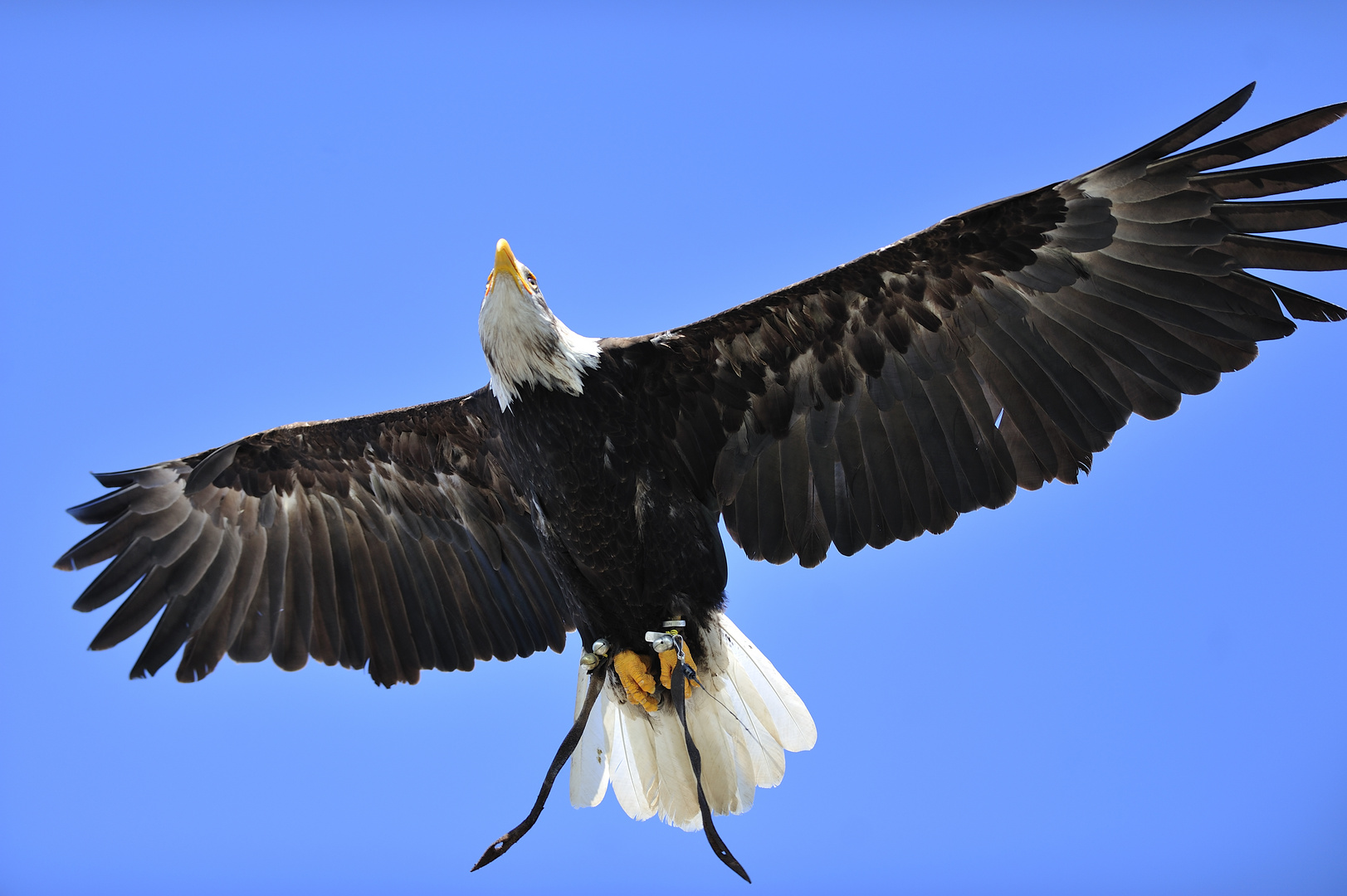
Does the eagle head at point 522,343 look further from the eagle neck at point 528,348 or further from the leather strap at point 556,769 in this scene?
the leather strap at point 556,769

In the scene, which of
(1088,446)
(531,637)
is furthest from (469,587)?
(1088,446)

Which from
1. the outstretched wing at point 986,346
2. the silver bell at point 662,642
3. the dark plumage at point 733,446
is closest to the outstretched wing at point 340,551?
the dark plumage at point 733,446

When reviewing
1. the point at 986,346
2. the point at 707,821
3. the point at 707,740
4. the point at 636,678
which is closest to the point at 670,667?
→ the point at 636,678

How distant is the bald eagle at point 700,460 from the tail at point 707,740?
15 millimetres

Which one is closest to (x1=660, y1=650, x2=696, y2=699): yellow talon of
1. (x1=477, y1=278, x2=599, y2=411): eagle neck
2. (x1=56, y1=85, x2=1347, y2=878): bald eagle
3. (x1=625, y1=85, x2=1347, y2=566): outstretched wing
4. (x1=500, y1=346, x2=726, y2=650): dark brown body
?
(x1=56, y1=85, x2=1347, y2=878): bald eagle

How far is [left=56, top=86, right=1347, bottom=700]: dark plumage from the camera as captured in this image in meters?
4.57

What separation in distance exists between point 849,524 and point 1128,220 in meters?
1.98

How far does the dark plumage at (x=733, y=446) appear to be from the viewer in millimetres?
4574

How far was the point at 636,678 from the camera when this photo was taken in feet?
18.2

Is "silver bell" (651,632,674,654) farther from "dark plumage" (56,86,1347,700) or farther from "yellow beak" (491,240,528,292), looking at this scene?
"yellow beak" (491,240,528,292)

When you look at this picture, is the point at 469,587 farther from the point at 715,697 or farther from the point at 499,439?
the point at 715,697

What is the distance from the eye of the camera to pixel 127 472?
580cm

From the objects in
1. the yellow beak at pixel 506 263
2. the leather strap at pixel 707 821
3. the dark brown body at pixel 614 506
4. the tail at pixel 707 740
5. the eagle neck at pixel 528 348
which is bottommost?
the leather strap at pixel 707 821

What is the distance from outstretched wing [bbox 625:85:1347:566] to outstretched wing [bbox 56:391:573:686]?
1.42 meters
